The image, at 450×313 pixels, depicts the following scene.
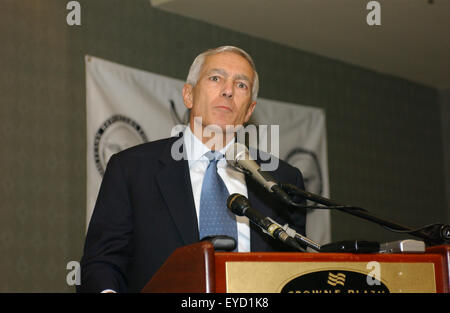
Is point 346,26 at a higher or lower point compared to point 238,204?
higher

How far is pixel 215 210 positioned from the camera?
79.6 inches

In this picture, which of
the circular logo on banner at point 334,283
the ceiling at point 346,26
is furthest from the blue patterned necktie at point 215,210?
the ceiling at point 346,26

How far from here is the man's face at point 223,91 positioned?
87.7 inches

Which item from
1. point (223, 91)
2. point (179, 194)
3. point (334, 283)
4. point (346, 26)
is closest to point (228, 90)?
point (223, 91)

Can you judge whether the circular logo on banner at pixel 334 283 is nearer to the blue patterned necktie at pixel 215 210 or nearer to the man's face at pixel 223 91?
the blue patterned necktie at pixel 215 210

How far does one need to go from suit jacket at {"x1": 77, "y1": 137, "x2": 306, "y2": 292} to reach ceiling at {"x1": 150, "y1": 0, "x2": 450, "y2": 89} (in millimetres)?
2363

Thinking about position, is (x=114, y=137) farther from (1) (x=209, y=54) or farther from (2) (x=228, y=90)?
(2) (x=228, y=90)

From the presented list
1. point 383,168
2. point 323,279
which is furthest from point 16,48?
point 383,168

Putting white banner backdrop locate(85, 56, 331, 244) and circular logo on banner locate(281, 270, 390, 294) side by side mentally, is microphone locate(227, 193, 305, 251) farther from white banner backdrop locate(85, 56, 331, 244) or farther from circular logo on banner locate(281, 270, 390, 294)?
white banner backdrop locate(85, 56, 331, 244)

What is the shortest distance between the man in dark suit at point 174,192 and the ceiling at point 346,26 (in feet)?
6.77

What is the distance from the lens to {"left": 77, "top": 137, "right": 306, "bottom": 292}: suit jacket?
6.15 ft

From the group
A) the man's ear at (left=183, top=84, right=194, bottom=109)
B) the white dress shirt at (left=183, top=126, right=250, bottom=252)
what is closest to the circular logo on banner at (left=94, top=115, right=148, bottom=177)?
the man's ear at (left=183, top=84, right=194, bottom=109)

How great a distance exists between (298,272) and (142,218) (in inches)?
34.2

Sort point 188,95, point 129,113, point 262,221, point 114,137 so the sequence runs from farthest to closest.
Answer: point 129,113 → point 114,137 → point 188,95 → point 262,221
